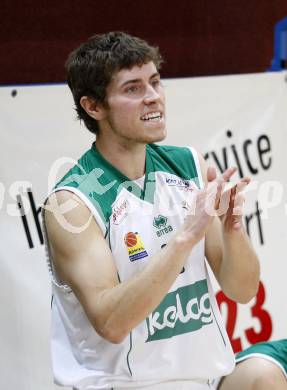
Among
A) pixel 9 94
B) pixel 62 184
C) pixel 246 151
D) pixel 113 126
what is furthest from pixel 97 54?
pixel 246 151

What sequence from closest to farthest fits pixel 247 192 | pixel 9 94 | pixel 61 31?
pixel 9 94 < pixel 61 31 < pixel 247 192

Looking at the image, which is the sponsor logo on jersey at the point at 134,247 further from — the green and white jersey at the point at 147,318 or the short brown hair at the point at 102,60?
the short brown hair at the point at 102,60

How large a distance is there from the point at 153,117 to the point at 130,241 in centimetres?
37

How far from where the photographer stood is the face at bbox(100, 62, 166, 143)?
7.29ft

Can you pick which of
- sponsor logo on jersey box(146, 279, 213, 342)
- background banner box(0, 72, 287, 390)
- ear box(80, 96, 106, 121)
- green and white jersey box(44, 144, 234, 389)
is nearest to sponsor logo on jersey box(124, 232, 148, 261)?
green and white jersey box(44, 144, 234, 389)

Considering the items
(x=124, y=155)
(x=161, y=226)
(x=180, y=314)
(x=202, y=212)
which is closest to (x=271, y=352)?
(x=180, y=314)

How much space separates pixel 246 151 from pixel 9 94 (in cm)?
124

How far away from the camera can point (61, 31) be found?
3.43 meters

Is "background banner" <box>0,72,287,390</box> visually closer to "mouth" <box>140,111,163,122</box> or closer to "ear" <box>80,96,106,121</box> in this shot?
"ear" <box>80,96,106,121</box>

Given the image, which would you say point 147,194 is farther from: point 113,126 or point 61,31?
point 61,31

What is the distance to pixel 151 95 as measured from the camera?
2.26 metres

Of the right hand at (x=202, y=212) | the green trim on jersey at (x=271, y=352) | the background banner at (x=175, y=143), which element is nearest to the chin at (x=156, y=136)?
the right hand at (x=202, y=212)

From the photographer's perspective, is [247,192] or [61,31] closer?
[61,31]

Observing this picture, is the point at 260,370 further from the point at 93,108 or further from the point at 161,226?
the point at 93,108
